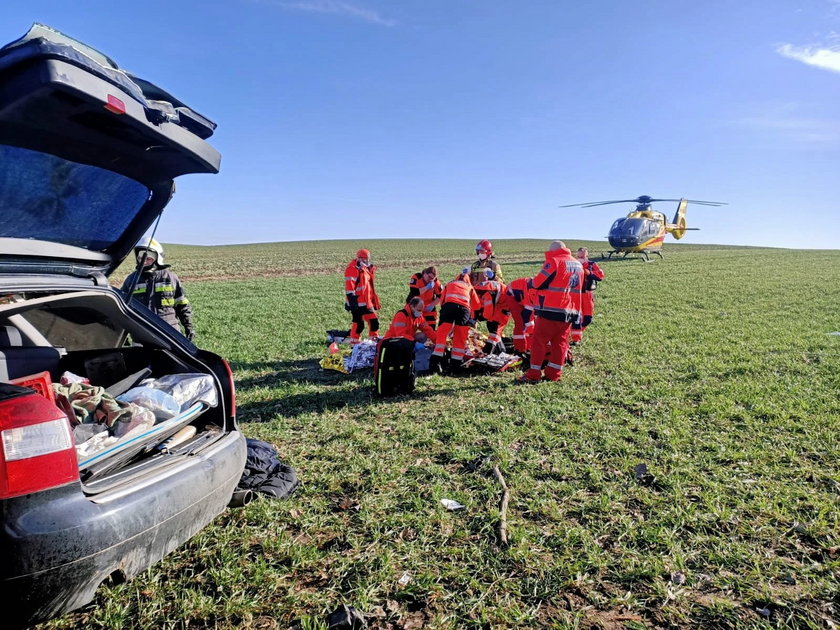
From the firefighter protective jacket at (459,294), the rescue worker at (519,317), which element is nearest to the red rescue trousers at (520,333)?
the rescue worker at (519,317)

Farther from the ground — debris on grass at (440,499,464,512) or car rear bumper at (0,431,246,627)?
car rear bumper at (0,431,246,627)

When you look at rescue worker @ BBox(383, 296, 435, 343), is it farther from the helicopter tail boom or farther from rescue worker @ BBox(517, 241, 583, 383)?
the helicopter tail boom

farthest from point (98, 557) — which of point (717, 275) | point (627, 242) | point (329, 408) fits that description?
point (627, 242)

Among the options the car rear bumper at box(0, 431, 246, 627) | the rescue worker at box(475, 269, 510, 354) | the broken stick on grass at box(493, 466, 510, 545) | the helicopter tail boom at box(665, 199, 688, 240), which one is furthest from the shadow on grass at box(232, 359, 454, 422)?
the helicopter tail boom at box(665, 199, 688, 240)

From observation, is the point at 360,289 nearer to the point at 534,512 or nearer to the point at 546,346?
the point at 546,346

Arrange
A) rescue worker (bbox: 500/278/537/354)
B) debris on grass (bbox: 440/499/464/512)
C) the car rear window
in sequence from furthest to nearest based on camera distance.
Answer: rescue worker (bbox: 500/278/537/354) < debris on grass (bbox: 440/499/464/512) < the car rear window

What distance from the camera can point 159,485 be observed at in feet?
7.52

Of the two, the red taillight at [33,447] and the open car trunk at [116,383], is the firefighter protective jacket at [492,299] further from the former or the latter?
the red taillight at [33,447]

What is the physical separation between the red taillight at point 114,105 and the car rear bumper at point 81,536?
1.46 m

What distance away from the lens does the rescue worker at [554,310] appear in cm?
681

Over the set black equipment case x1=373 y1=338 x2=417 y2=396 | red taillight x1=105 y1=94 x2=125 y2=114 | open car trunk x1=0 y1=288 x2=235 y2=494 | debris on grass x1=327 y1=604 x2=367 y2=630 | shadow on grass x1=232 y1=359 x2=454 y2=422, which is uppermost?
red taillight x1=105 y1=94 x2=125 y2=114

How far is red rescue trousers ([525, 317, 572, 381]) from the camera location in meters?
6.98

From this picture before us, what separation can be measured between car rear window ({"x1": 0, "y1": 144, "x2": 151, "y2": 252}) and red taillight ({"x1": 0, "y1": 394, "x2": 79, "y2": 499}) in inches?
44.3

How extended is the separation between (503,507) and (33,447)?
8.99 ft
